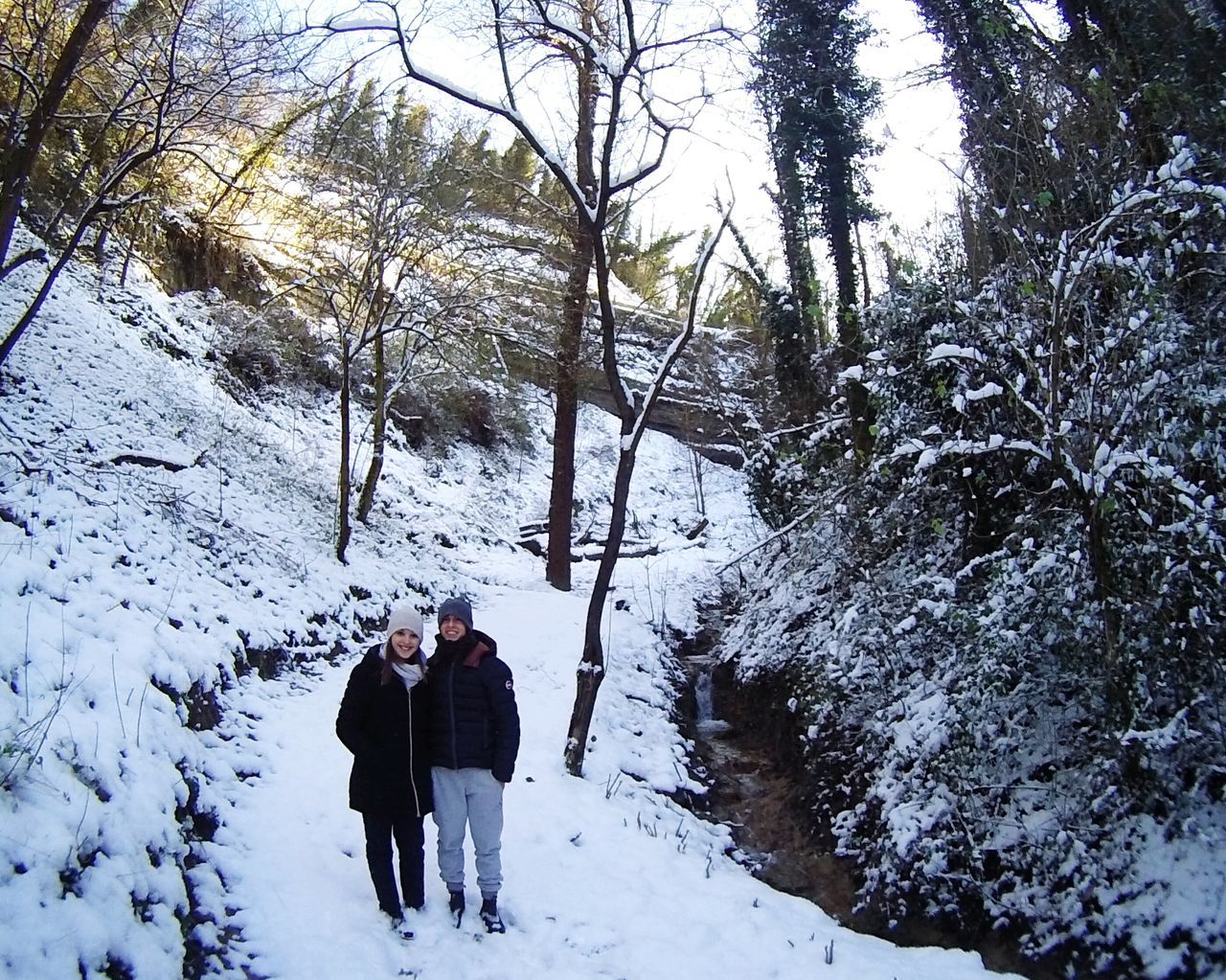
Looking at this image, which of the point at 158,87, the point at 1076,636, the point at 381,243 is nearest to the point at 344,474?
the point at 381,243

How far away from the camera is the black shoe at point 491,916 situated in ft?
14.4

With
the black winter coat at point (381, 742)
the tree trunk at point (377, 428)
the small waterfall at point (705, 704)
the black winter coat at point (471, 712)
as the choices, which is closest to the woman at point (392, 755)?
the black winter coat at point (381, 742)

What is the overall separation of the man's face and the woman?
0.17 meters

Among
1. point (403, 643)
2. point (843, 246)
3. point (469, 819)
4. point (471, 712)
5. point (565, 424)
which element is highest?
point (843, 246)

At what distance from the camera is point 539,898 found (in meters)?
4.99

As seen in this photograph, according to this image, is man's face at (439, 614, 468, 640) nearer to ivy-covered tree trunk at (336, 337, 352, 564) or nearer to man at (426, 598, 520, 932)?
man at (426, 598, 520, 932)

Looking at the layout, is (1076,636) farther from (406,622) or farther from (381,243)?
(381,243)

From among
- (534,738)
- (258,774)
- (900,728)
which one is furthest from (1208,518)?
(258,774)

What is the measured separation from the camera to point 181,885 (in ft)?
12.6

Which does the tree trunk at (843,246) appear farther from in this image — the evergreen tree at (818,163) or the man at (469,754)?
the man at (469,754)

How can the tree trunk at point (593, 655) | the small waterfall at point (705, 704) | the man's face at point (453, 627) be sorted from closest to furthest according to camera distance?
1. the man's face at point (453, 627)
2. the tree trunk at point (593, 655)
3. the small waterfall at point (705, 704)

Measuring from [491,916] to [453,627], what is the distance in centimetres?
165

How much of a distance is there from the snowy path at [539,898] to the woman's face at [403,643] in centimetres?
142

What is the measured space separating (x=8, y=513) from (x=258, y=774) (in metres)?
3.14
